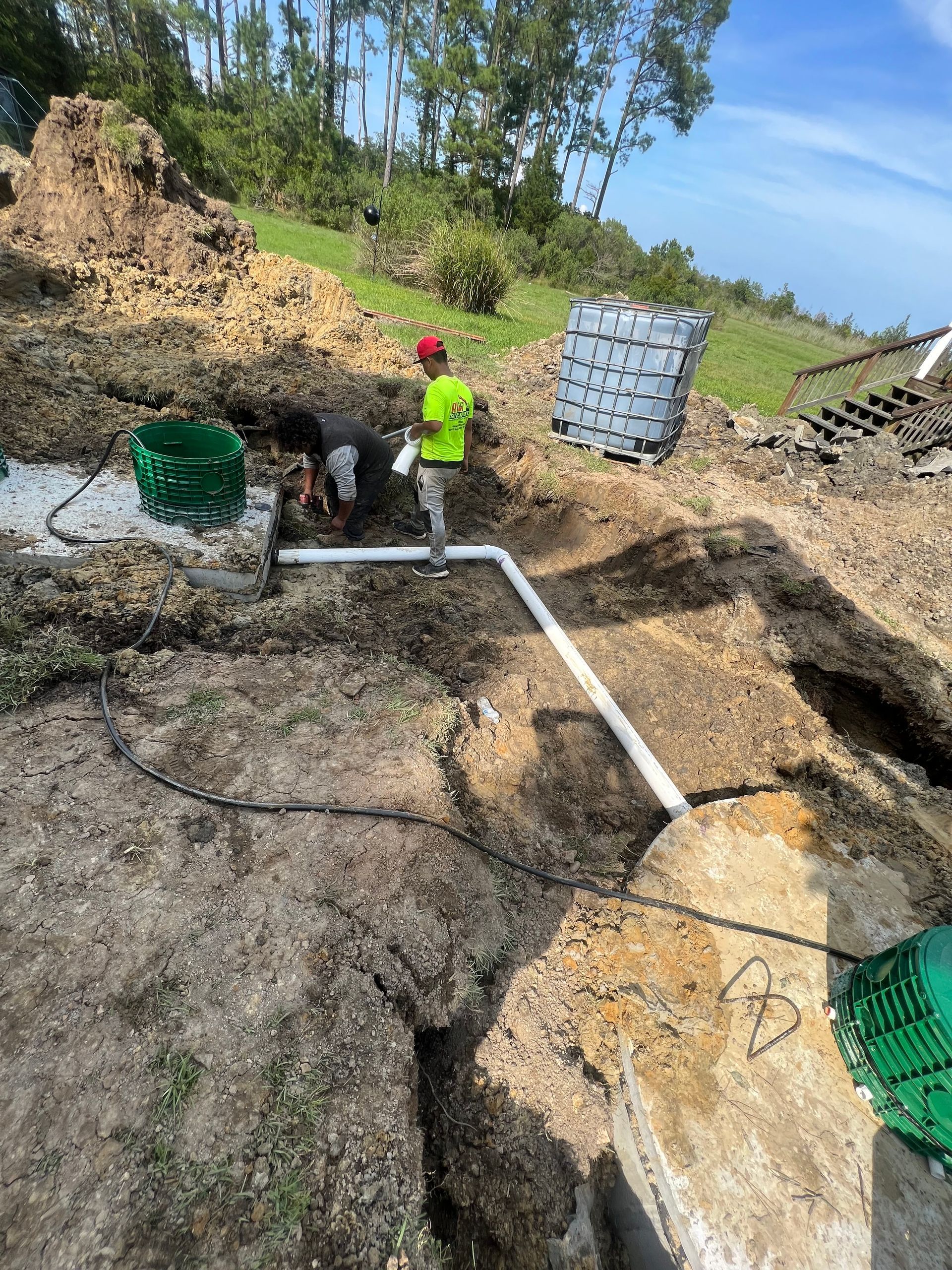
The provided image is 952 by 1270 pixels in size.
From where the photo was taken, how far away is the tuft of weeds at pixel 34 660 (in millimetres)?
2906

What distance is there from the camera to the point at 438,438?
4523mm

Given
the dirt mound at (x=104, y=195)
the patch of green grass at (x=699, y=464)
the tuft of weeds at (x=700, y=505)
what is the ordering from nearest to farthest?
the tuft of weeds at (x=700, y=505)
the patch of green grass at (x=699, y=464)
the dirt mound at (x=104, y=195)

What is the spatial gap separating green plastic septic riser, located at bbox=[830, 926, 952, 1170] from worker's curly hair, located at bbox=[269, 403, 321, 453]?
4.70 metres

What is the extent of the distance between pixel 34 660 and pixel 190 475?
1719 mm

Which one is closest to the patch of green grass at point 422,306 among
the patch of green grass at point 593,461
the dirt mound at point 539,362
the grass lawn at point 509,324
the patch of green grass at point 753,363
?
the grass lawn at point 509,324

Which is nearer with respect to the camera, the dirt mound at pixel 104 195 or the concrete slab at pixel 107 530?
the concrete slab at pixel 107 530

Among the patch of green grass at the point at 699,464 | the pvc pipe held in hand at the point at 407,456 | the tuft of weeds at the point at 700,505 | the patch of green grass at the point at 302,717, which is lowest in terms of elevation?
the patch of green grass at the point at 302,717

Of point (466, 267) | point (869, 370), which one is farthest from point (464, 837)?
point (466, 267)

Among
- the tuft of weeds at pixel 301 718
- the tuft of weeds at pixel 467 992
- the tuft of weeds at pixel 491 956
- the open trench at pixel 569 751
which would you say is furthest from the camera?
the tuft of weeds at pixel 301 718

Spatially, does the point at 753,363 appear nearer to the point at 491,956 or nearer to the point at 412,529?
the point at 412,529

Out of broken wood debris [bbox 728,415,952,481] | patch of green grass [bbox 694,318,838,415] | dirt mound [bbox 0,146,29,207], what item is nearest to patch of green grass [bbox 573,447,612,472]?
broken wood debris [bbox 728,415,952,481]

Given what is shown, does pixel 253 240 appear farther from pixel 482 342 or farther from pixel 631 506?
pixel 631 506

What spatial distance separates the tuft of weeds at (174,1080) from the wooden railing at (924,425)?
11236mm

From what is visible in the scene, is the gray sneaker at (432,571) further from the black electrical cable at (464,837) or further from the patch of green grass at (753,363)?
the patch of green grass at (753,363)
